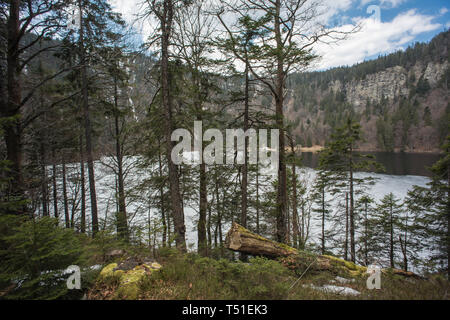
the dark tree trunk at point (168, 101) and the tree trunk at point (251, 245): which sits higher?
the dark tree trunk at point (168, 101)

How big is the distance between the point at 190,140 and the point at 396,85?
627 ft

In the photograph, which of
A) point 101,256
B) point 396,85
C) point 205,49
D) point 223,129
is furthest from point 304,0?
point 396,85

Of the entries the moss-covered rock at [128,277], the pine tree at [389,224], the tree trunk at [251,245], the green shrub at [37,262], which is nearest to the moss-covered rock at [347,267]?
the tree trunk at [251,245]

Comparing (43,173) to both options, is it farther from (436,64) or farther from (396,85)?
(436,64)

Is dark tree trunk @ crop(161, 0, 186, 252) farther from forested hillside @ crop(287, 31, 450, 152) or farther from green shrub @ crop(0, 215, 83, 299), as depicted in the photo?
forested hillside @ crop(287, 31, 450, 152)

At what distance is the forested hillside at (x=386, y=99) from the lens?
7238cm

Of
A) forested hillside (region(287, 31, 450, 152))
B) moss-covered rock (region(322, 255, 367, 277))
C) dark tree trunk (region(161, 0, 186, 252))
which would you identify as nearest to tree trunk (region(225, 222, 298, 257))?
moss-covered rock (region(322, 255, 367, 277))

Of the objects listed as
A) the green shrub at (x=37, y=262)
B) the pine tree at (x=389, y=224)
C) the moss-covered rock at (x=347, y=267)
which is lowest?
the pine tree at (x=389, y=224)

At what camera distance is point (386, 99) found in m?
121

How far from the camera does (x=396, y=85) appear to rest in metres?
141
